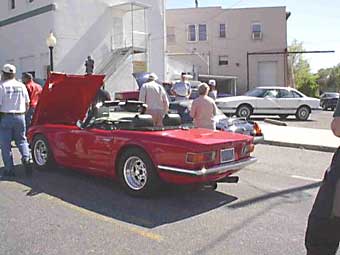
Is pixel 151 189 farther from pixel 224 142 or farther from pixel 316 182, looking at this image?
pixel 316 182

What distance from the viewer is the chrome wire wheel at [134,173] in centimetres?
607

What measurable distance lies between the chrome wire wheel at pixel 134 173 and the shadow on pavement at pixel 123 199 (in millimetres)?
190

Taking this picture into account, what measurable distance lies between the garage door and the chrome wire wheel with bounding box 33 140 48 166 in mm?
32870

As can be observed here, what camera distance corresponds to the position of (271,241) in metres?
4.51

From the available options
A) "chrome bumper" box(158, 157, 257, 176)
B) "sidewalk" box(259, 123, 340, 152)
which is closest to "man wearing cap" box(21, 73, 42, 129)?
"chrome bumper" box(158, 157, 257, 176)

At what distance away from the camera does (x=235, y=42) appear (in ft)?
128

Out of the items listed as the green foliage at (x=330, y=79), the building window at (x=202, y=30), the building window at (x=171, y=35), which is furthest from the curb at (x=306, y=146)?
the green foliage at (x=330, y=79)

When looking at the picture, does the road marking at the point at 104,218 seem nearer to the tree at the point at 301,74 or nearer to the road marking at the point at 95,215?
the road marking at the point at 95,215

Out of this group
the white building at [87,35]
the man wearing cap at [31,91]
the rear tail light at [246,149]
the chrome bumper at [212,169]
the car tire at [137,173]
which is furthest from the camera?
the white building at [87,35]

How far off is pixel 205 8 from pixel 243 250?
3663 centimetres

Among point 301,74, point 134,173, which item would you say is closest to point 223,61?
point 301,74

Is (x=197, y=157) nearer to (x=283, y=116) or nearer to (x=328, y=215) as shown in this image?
A: (x=328, y=215)

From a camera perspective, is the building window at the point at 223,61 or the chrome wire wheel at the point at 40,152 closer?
the chrome wire wheel at the point at 40,152

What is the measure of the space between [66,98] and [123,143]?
2275 millimetres
